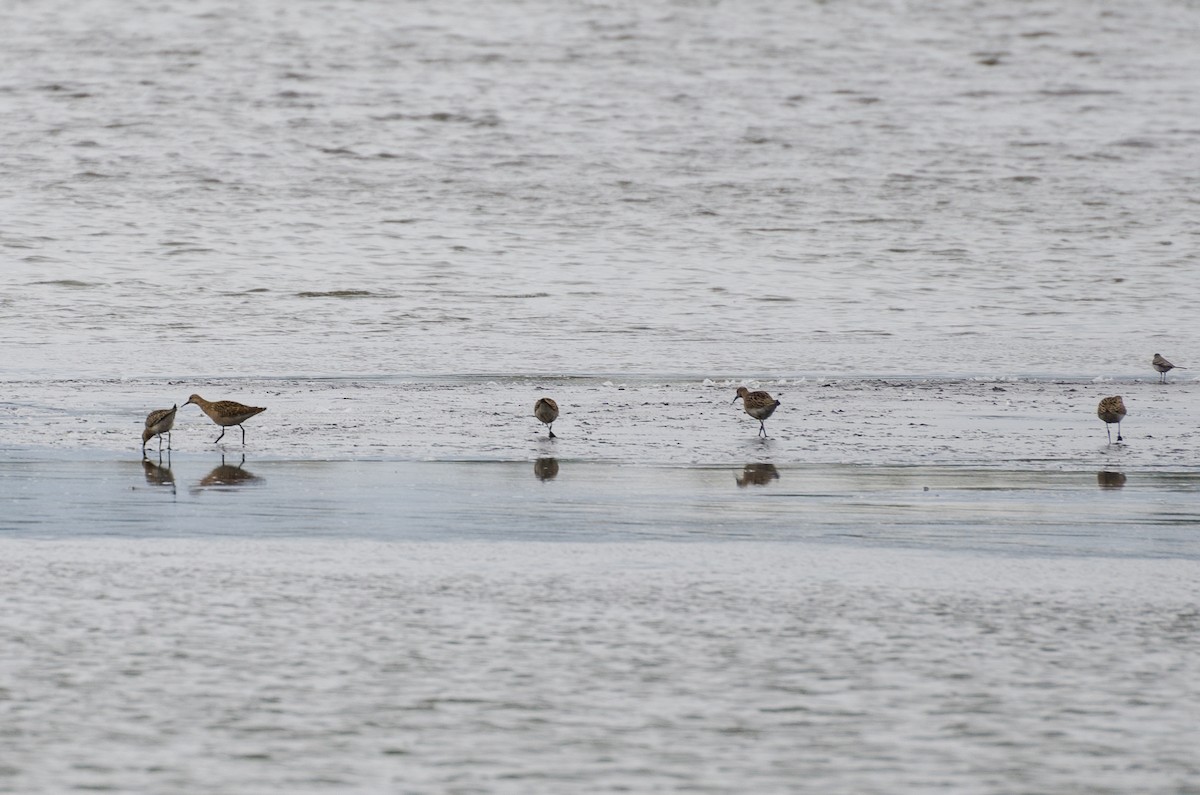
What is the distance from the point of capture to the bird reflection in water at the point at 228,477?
395 inches

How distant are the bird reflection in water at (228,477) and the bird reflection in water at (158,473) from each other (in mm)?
190

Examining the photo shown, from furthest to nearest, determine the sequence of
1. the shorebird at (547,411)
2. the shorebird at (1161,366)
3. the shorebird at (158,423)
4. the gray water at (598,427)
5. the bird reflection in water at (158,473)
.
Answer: the shorebird at (1161,366), the shorebird at (547,411), the shorebird at (158,423), the bird reflection in water at (158,473), the gray water at (598,427)

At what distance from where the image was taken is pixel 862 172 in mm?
32312

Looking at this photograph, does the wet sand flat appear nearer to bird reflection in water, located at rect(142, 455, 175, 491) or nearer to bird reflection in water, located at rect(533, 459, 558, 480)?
bird reflection in water, located at rect(533, 459, 558, 480)

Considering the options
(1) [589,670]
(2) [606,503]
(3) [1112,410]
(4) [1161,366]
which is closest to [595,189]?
(4) [1161,366]

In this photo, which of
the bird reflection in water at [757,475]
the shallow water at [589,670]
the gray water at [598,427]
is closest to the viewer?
the shallow water at [589,670]

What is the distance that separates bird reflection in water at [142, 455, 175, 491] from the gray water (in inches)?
2.5

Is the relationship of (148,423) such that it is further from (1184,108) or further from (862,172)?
(1184,108)

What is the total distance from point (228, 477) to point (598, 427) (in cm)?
338

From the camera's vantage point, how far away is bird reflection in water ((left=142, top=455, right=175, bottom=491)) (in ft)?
32.9

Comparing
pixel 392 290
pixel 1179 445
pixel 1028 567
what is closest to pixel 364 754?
pixel 1028 567

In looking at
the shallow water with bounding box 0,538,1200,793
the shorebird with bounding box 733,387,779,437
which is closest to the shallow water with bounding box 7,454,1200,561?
the shallow water with bounding box 0,538,1200,793

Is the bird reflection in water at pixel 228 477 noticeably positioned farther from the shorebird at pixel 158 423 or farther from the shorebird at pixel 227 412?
the shorebird at pixel 227 412

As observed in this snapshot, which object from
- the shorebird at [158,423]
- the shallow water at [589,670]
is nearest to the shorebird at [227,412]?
the shorebird at [158,423]
